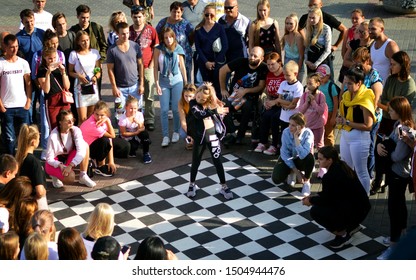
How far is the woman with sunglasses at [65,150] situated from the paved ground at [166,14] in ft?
0.89

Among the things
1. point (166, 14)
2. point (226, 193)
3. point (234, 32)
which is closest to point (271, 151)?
point (226, 193)

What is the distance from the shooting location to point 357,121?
9.69 m

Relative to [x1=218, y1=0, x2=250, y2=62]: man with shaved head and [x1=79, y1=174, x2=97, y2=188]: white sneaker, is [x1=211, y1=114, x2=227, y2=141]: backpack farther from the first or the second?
[x1=218, y1=0, x2=250, y2=62]: man with shaved head

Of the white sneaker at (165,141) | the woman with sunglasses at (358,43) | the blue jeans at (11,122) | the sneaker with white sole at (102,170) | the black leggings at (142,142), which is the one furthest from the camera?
the white sneaker at (165,141)

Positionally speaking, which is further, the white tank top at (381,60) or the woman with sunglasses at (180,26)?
the woman with sunglasses at (180,26)

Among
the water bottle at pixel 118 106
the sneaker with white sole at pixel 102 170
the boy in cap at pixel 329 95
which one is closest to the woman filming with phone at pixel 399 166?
the boy in cap at pixel 329 95

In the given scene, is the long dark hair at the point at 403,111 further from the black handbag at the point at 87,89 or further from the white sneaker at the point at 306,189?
the black handbag at the point at 87,89

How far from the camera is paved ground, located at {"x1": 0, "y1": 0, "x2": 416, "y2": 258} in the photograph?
10.3m

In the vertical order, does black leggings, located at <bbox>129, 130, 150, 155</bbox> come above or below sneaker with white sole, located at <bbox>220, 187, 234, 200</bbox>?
above

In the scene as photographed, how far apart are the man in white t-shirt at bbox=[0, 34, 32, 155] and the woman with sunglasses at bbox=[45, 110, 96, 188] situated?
2.93ft

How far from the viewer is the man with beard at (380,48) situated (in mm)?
11062

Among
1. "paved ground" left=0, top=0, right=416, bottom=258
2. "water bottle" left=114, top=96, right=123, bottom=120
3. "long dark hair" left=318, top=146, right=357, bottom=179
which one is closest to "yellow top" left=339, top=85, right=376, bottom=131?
"long dark hair" left=318, top=146, right=357, bottom=179

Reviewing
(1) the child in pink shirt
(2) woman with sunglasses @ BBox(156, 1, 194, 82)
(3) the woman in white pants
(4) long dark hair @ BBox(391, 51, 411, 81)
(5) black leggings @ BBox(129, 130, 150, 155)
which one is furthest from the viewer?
(2) woman with sunglasses @ BBox(156, 1, 194, 82)

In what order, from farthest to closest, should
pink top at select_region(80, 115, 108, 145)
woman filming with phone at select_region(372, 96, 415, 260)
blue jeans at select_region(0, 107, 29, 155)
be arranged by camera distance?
1. blue jeans at select_region(0, 107, 29, 155)
2. pink top at select_region(80, 115, 108, 145)
3. woman filming with phone at select_region(372, 96, 415, 260)
